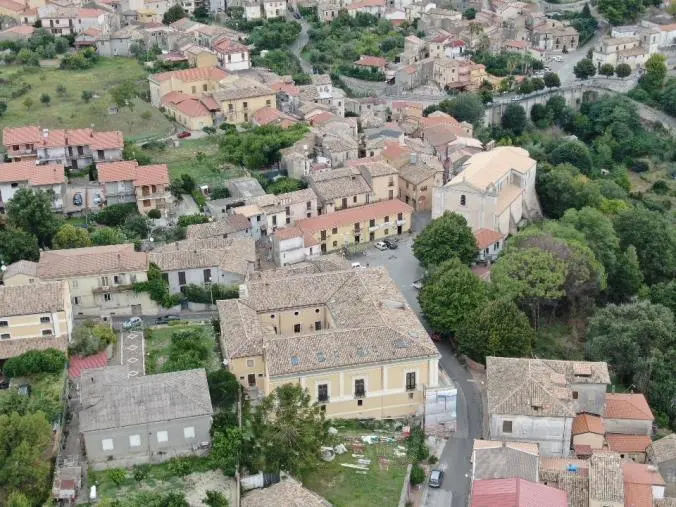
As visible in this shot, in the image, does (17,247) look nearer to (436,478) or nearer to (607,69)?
(436,478)

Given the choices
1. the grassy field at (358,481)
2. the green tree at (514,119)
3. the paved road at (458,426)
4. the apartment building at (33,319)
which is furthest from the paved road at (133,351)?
the green tree at (514,119)

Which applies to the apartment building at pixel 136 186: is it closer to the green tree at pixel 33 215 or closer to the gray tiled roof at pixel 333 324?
the green tree at pixel 33 215

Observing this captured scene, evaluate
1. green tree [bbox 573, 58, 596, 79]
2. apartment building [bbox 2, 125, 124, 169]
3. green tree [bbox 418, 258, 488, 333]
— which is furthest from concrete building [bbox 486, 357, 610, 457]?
green tree [bbox 573, 58, 596, 79]

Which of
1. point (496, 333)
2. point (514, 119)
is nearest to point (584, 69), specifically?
point (514, 119)

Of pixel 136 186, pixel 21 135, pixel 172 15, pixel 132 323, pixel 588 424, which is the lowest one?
pixel 588 424

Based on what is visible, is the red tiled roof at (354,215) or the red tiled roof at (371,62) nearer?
the red tiled roof at (354,215)

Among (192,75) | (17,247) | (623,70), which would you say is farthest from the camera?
(623,70)

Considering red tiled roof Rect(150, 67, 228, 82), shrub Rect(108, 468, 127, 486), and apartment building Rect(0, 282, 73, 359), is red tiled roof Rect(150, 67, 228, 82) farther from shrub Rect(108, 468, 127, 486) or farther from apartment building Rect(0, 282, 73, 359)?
shrub Rect(108, 468, 127, 486)
